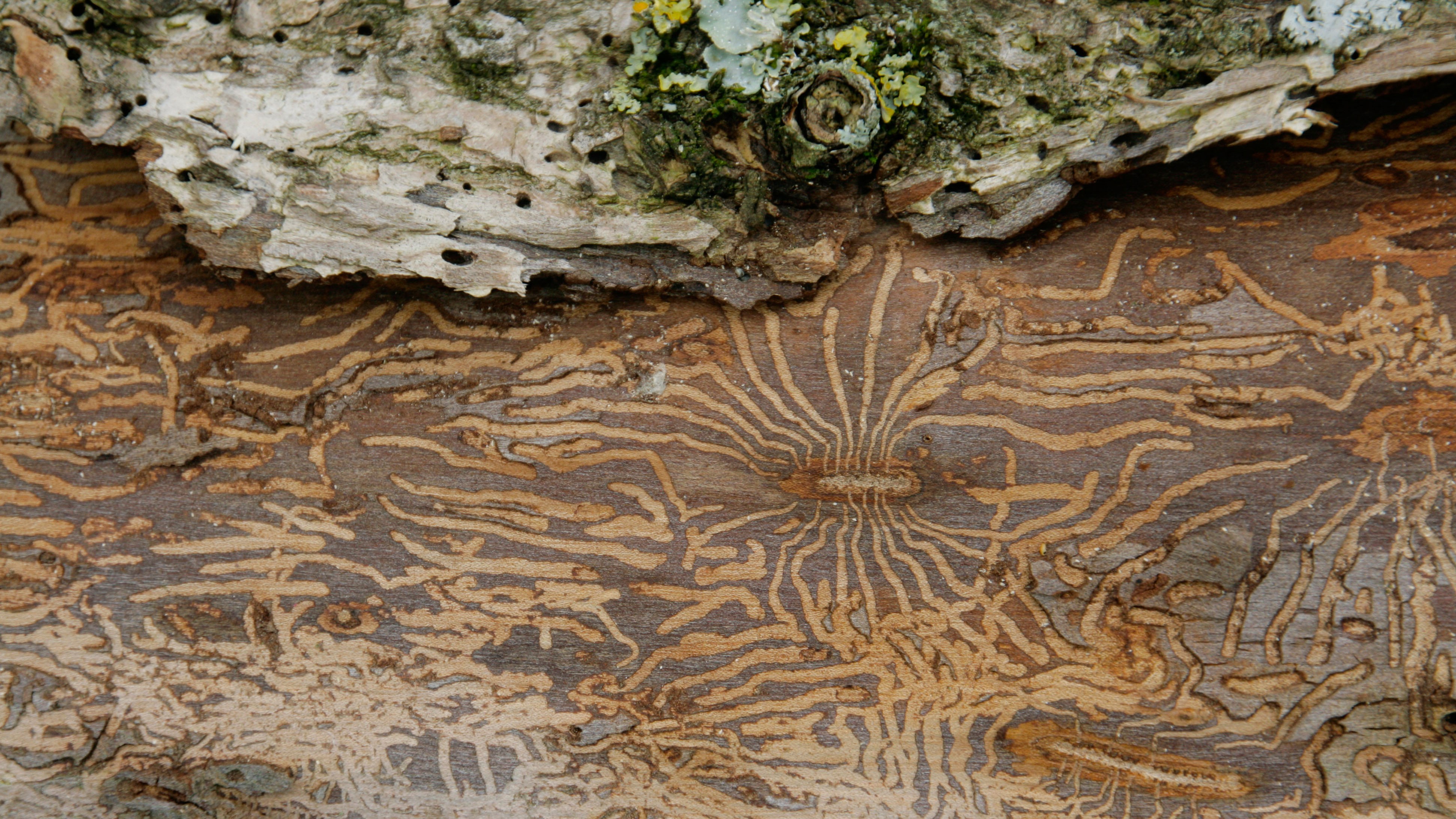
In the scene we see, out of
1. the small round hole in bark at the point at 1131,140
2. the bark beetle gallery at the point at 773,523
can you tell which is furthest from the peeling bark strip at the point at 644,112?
the bark beetle gallery at the point at 773,523

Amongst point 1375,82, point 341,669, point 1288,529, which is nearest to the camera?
point 1375,82

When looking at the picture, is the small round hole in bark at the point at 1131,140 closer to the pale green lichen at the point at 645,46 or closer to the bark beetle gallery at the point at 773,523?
the bark beetle gallery at the point at 773,523

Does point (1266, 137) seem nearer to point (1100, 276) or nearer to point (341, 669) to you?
point (1100, 276)

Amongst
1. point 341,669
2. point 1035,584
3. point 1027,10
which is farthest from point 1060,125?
point 341,669

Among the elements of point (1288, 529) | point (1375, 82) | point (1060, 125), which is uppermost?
point (1375, 82)

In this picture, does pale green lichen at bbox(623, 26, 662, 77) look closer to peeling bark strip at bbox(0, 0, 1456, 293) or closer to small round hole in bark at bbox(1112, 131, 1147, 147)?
peeling bark strip at bbox(0, 0, 1456, 293)

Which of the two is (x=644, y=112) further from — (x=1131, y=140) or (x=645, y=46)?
(x=1131, y=140)

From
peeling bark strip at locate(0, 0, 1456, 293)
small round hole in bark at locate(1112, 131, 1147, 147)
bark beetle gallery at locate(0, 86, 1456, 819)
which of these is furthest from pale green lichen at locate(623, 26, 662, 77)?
small round hole in bark at locate(1112, 131, 1147, 147)
